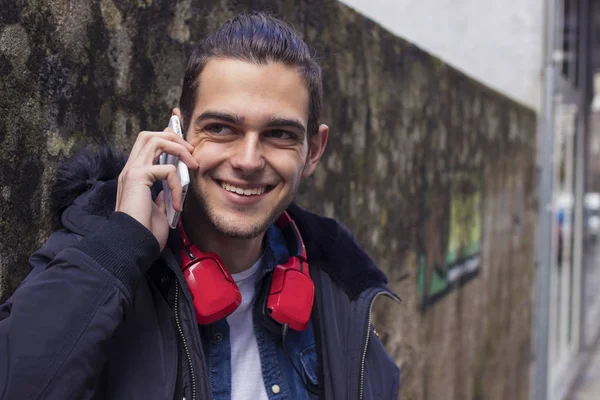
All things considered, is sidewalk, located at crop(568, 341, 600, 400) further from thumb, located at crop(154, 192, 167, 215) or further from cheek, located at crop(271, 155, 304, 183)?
thumb, located at crop(154, 192, 167, 215)

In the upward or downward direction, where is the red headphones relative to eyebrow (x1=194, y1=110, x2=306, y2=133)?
downward

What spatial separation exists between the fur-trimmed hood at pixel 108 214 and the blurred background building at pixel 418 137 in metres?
0.07

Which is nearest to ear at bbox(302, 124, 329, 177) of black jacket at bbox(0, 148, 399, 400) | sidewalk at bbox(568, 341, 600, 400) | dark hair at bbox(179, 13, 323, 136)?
dark hair at bbox(179, 13, 323, 136)

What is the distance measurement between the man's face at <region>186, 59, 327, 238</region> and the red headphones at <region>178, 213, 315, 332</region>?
0.09m

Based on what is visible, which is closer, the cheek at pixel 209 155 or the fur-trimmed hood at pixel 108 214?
the fur-trimmed hood at pixel 108 214

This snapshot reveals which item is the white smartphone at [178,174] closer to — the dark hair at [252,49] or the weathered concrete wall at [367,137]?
the dark hair at [252,49]

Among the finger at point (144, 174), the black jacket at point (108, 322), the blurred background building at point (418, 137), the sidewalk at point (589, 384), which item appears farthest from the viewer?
the sidewalk at point (589, 384)

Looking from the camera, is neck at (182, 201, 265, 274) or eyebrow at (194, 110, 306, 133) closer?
eyebrow at (194, 110, 306, 133)

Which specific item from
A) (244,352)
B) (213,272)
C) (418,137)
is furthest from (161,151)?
(418,137)

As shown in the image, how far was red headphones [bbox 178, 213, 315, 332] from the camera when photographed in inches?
62.6

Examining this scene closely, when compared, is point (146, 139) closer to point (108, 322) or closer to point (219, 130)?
point (219, 130)

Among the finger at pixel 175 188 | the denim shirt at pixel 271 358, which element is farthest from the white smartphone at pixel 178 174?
the denim shirt at pixel 271 358

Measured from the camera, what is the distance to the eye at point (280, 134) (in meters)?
1.71

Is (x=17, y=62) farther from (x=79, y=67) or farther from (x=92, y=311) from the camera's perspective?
(x=92, y=311)
